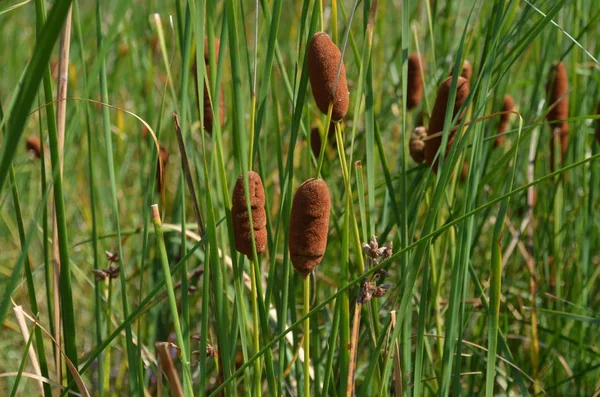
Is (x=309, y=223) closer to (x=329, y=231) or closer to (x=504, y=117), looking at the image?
(x=329, y=231)

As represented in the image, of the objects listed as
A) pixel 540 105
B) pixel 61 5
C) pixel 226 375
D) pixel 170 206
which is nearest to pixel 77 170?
pixel 170 206

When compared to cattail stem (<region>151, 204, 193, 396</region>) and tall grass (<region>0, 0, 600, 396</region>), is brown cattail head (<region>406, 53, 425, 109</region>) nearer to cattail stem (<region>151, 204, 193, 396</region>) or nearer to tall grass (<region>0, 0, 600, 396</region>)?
tall grass (<region>0, 0, 600, 396</region>)

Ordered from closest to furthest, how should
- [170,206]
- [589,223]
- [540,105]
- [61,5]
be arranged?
[61,5], [589,223], [540,105], [170,206]

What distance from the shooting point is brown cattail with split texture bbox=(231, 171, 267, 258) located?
738mm

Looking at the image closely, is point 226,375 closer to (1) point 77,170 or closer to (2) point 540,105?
(2) point 540,105

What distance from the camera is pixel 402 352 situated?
2.92 feet

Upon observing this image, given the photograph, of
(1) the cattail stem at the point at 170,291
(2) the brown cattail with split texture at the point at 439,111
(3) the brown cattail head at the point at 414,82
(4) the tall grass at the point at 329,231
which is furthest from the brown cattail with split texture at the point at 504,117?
(1) the cattail stem at the point at 170,291

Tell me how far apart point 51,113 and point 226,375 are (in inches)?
12.4

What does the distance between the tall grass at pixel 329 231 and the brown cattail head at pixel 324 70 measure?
3cm

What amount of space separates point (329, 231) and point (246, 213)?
528 millimetres

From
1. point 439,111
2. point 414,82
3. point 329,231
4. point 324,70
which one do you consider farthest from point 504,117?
point 324,70

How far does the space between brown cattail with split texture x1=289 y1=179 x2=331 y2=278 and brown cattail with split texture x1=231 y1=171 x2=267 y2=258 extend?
46 millimetres

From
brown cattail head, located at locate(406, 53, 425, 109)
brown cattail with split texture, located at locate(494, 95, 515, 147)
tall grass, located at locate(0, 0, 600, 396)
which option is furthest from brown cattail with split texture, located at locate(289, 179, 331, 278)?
brown cattail with split texture, located at locate(494, 95, 515, 147)

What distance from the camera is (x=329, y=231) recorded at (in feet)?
4.15
